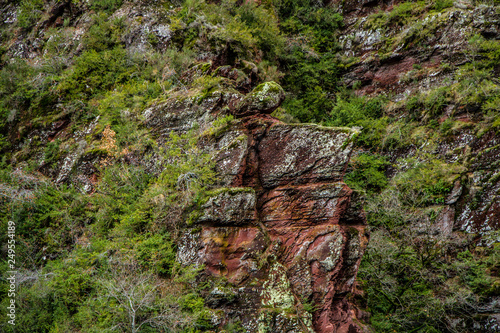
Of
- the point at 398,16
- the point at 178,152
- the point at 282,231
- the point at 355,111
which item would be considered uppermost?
the point at 398,16

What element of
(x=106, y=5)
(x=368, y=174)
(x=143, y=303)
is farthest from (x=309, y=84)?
(x=143, y=303)

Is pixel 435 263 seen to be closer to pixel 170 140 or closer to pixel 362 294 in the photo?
pixel 362 294

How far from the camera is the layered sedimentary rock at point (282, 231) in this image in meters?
7.60

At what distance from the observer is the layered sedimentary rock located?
7598 millimetres

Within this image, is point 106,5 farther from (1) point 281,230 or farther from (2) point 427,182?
(2) point 427,182

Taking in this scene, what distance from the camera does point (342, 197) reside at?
8.60 metres

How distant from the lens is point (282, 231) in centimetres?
864

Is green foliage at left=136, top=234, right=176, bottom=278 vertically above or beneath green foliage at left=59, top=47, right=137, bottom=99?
beneath

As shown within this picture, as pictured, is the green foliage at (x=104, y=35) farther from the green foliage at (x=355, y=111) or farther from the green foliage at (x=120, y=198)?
the green foliage at (x=355, y=111)

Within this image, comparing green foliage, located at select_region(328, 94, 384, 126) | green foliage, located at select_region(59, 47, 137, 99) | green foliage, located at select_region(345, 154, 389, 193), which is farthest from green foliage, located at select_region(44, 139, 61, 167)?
green foliage, located at select_region(328, 94, 384, 126)

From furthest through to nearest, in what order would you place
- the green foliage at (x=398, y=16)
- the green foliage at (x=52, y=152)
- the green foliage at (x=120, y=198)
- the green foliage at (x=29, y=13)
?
1. the green foliage at (x=398, y=16)
2. the green foliage at (x=29, y=13)
3. the green foliage at (x=52, y=152)
4. the green foliage at (x=120, y=198)

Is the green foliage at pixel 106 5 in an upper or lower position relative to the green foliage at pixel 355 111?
upper

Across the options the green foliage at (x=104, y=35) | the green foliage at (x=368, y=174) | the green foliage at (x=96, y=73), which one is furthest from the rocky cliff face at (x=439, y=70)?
the green foliage at (x=104, y=35)

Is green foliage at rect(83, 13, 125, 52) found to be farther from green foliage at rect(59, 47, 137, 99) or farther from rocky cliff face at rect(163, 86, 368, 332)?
rocky cliff face at rect(163, 86, 368, 332)
